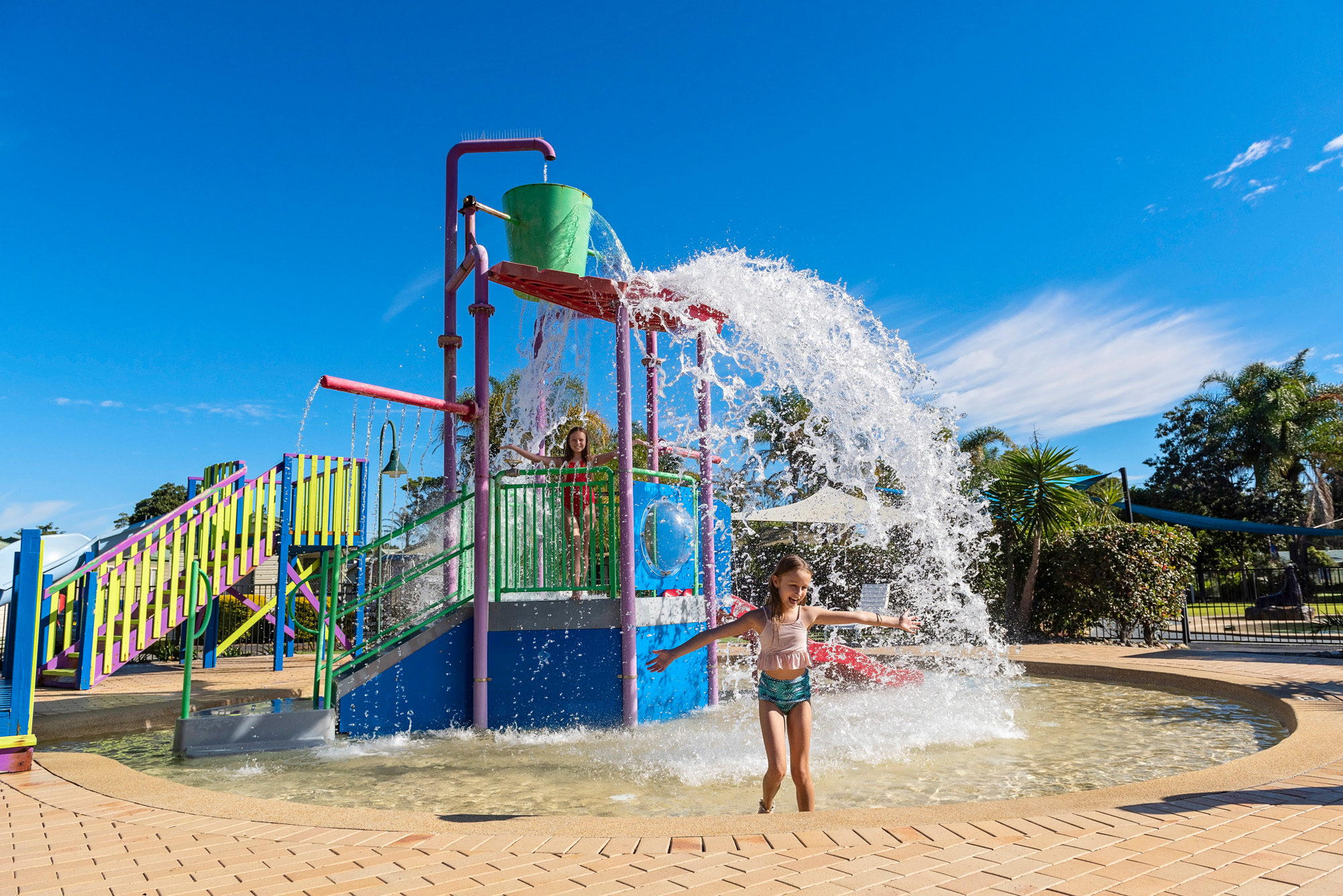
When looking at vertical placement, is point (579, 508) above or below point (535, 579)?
above

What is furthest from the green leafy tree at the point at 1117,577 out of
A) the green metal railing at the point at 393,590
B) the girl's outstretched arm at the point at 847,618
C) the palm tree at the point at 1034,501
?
the girl's outstretched arm at the point at 847,618

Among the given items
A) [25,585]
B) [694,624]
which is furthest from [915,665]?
[25,585]

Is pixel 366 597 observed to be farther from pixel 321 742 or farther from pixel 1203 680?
pixel 1203 680

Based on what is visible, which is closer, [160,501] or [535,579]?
[535,579]

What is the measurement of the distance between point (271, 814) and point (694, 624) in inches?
202

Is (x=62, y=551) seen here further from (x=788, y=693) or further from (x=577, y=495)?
(x=788, y=693)

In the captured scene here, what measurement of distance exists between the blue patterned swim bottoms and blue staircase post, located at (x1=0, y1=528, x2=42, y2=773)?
5299 millimetres

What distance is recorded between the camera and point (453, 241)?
10.3m

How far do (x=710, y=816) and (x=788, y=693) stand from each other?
3.05 ft

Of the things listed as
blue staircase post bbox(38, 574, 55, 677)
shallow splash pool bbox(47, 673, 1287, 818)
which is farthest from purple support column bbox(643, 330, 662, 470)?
blue staircase post bbox(38, 574, 55, 677)

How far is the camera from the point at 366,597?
7.92m

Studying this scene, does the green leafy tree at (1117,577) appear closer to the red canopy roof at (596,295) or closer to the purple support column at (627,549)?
the red canopy roof at (596,295)

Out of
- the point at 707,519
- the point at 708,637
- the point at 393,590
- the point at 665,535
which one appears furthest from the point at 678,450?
the point at 708,637

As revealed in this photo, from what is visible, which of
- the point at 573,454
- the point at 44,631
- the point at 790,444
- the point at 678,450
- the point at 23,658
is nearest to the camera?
the point at 23,658
